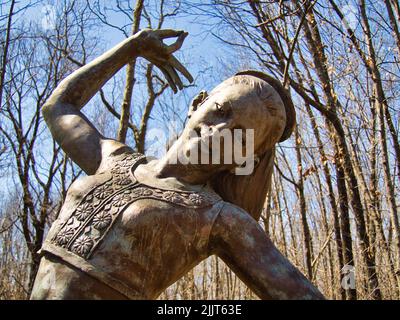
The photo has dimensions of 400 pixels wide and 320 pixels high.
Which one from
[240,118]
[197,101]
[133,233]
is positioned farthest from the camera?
[197,101]

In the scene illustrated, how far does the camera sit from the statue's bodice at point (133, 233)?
1718 mm

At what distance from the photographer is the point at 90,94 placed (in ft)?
7.43

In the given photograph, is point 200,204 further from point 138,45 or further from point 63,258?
point 138,45

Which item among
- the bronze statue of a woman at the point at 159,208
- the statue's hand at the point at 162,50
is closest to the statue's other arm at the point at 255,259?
the bronze statue of a woman at the point at 159,208

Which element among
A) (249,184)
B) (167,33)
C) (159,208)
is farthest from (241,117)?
(167,33)

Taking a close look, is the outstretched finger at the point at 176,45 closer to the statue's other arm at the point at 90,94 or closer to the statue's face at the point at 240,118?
the statue's other arm at the point at 90,94

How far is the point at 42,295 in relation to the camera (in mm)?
1713

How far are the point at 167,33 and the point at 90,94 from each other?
0.47 m

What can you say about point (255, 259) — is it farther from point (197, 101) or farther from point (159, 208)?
Answer: point (197, 101)

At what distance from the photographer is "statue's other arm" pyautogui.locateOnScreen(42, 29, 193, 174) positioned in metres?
2.12

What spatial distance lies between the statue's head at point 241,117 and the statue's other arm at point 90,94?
1.03 feet

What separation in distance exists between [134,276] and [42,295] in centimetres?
33

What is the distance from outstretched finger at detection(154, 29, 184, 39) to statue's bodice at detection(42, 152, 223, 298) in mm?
776

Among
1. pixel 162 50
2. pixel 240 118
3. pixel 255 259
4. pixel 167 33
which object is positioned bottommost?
pixel 255 259
